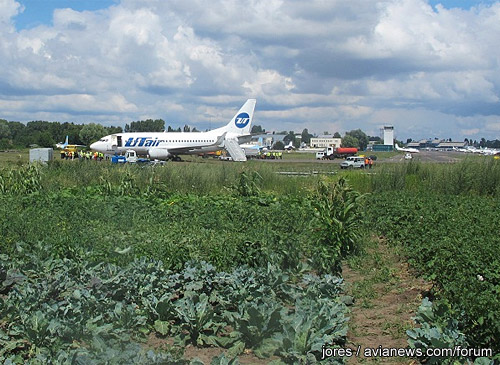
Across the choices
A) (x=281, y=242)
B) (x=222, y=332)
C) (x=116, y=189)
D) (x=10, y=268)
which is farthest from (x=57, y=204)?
(x=222, y=332)

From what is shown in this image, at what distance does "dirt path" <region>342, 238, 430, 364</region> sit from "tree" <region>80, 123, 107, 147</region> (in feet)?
370

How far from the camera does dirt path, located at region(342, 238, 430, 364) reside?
5709 mm

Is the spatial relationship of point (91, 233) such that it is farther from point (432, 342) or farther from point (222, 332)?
point (432, 342)

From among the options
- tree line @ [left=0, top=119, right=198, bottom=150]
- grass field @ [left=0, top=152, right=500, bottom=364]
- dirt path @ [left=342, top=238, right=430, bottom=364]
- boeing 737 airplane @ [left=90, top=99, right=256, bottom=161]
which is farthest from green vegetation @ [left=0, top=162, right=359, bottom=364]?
tree line @ [left=0, top=119, right=198, bottom=150]

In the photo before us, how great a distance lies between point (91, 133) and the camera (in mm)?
119000

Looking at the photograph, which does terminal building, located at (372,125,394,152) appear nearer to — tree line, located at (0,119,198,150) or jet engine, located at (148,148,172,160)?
tree line, located at (0,119,198,150)

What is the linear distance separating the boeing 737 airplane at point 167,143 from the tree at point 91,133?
217ft

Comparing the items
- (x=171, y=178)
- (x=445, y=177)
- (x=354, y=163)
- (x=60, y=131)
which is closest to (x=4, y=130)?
(x=60, y=131)

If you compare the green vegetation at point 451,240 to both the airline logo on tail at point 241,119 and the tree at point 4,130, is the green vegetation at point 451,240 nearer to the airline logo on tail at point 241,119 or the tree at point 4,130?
the airline logo on tail at point 241,119

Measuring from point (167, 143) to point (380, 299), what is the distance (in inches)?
1869

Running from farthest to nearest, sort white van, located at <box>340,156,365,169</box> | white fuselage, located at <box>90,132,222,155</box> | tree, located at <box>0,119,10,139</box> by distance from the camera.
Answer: tree, located at <box>0,119,10,139</box> → white fuselage, located at <box>90,132,222,155</box> → white van, located at <box>340,156,365,169</box>

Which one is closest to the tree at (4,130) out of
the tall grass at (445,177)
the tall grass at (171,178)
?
the tall grass at (171,178)

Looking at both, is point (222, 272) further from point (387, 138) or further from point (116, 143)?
point (387, 138)

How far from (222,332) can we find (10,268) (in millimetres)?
3112
